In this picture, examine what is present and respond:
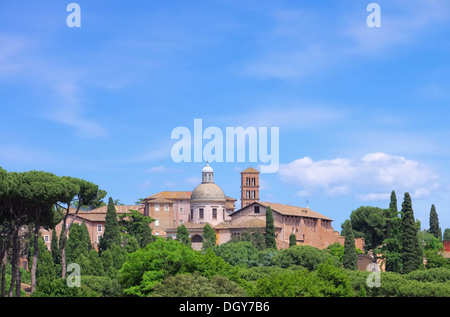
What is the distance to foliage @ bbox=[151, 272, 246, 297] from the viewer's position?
39.3 metres

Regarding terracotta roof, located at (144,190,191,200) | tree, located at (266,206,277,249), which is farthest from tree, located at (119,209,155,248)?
terracotta roof, located at (144,190,191,200)

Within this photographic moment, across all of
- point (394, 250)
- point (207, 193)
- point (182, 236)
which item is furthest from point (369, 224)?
point (394, 250)

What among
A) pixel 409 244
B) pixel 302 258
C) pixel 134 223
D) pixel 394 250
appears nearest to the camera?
pixel 409 244

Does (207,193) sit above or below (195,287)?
above

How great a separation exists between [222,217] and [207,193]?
3924 mm

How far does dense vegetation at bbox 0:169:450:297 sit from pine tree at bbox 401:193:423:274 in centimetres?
9

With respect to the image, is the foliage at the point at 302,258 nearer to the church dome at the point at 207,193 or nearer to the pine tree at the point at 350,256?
the pine tree at the point at 350,256

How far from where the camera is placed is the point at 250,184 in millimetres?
123938

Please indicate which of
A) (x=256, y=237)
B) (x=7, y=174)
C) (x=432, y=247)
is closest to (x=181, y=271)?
(x=7, y=174)

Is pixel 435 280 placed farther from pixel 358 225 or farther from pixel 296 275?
pixel 358 225

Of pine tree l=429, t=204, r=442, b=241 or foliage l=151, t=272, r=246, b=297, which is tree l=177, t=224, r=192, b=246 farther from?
foliage l=151, t=272, r=246, b=297

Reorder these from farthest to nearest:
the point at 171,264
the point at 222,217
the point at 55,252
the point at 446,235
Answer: the point at 446,235
the point at 222,217
the point at 55,252
the point at 171,264

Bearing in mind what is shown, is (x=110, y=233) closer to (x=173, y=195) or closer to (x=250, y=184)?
(x=173, y=195)

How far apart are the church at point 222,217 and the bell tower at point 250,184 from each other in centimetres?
122
